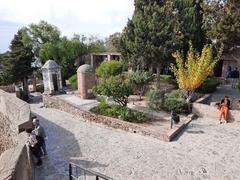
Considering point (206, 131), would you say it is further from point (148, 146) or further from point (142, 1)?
point (142, 1)

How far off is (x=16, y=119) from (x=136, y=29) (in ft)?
42.5

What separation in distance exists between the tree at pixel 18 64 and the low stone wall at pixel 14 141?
14679 millimetres

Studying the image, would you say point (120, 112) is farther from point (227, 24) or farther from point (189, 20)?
Result: point (189, 20)

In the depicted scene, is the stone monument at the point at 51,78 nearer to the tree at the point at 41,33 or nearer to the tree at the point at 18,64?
the tree at the point at 18,64

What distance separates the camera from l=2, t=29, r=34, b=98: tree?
84.9 feet

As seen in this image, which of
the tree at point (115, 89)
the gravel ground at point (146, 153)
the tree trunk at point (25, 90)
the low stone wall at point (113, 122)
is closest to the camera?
the gravel ground at point (146, 153)

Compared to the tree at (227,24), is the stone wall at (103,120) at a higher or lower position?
lower

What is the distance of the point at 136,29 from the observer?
65.3ft

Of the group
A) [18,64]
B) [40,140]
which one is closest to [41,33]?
[18,64]

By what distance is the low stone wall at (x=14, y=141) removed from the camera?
190 inches

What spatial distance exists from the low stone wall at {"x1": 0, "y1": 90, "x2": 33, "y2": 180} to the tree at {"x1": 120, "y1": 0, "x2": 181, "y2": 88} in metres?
11.1

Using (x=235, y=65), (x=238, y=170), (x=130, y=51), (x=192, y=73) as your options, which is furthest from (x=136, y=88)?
(x=235, y=65)

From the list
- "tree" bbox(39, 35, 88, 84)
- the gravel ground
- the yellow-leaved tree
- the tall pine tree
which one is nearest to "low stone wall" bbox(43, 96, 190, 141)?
the gravel ground

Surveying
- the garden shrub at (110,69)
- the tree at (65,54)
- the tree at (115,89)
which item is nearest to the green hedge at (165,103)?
the tree at (115,89)
